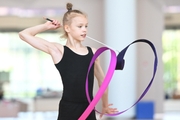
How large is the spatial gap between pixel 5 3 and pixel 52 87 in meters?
8.17

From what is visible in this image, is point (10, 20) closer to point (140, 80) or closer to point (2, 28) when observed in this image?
point (2, 28)

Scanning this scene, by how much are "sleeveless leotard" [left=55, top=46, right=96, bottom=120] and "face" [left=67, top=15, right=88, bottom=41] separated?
13cm

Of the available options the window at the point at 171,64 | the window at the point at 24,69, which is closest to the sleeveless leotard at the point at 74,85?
the window at the point at 24,69

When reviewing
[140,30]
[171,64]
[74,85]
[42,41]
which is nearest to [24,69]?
[171,64]

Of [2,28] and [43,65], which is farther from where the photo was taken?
[43,65]

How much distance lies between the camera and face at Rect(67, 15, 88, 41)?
2.86m

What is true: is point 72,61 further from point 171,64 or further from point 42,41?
point 171,64

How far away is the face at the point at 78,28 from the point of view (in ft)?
9.38

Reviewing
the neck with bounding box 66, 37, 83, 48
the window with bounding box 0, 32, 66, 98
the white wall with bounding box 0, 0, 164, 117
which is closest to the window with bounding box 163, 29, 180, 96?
the window with bounding box 0, 32, 66, 98

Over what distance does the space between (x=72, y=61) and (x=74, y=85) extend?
0.15 metres

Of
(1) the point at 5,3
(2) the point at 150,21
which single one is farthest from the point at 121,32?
(1) the point at 5,3

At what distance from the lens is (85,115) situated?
2635 millimetres

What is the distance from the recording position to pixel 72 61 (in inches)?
110

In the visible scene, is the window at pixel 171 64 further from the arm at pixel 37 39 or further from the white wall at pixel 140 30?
the arm at pixel 37 39
